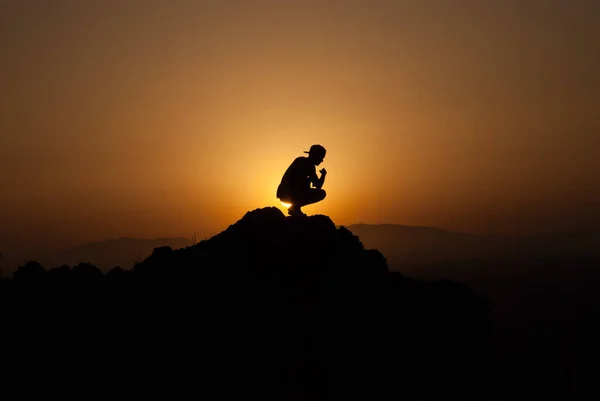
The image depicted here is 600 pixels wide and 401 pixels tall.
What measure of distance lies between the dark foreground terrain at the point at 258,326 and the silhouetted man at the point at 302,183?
761 mm

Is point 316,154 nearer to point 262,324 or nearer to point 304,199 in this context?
point 304,199

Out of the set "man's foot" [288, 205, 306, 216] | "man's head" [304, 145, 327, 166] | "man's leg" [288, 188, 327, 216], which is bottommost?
"man's foot" [288, 205, 306, 216]

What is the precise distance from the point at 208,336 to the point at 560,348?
79.8 feet

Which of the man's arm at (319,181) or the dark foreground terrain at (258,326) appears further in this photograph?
the man's arm at (319,181)

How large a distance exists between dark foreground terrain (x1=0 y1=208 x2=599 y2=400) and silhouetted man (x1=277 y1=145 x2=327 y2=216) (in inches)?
30.0

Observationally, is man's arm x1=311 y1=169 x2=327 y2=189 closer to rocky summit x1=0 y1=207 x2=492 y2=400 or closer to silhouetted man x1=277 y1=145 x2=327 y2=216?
silhouetted man x1=277 y1=145 x2=327 y2=216

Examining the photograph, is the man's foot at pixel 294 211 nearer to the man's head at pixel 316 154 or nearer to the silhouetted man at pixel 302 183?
the silhouetted man at pixel 302 183

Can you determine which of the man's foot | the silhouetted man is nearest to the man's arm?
the silhouetted man

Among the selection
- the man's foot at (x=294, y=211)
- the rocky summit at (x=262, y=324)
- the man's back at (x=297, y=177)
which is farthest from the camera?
the man's foot at (x=294, y=211)

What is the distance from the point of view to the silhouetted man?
22.3m

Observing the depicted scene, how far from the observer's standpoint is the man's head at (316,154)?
73.3ft

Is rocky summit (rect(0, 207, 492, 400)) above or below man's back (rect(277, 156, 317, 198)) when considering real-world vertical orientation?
below

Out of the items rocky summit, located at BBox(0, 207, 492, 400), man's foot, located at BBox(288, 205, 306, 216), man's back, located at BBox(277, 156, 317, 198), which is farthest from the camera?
man's foot, located at BBox(288, 205, 306, 216)

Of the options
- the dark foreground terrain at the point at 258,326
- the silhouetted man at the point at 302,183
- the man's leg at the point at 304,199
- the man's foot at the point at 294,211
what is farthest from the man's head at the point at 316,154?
the dark foreground terrain at the point at 258,326
